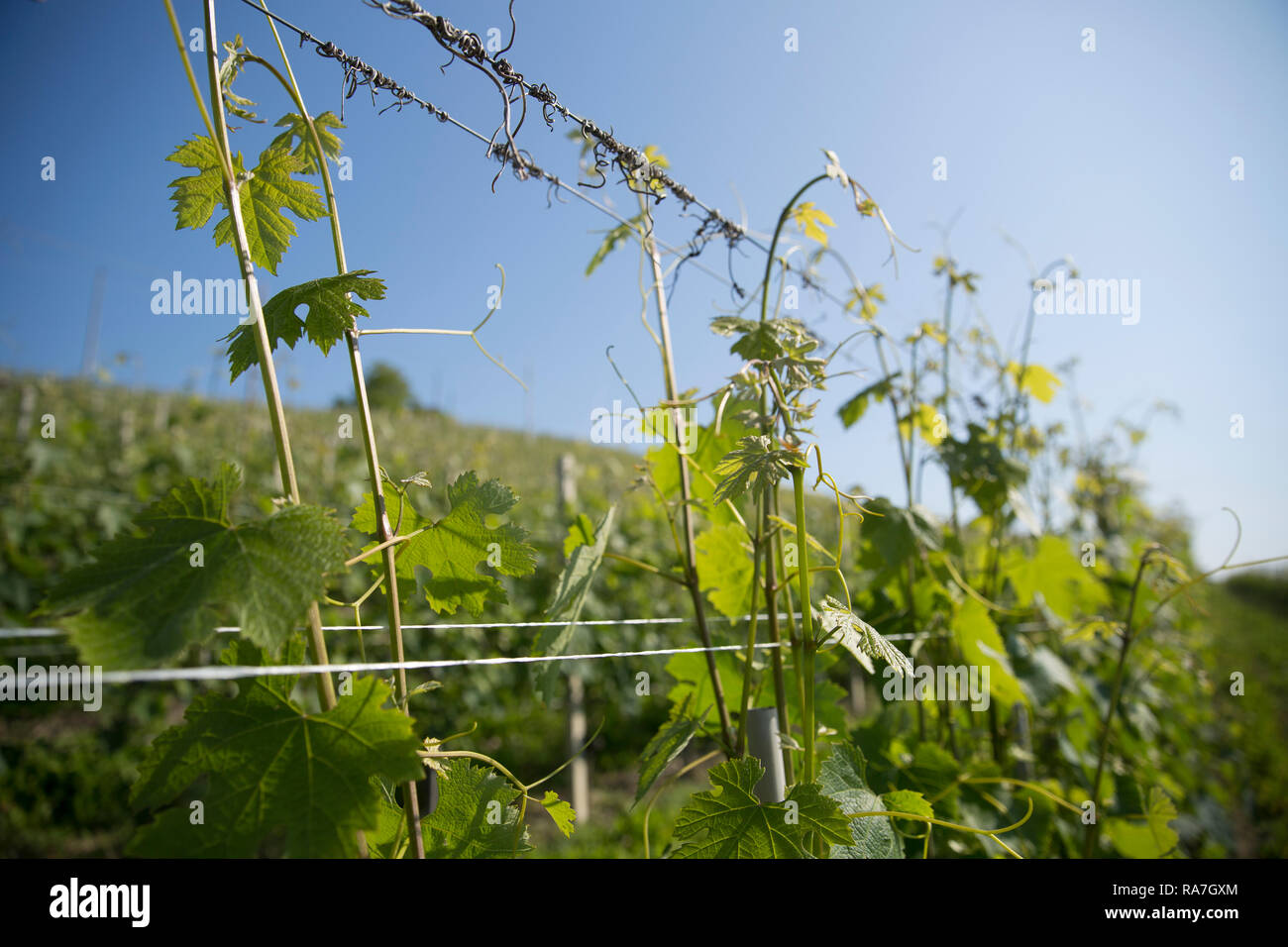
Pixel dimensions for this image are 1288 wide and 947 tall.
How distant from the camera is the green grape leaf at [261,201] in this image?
1.03 m

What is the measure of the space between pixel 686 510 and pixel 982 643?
4.16ft

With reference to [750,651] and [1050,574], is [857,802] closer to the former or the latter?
[750,651]

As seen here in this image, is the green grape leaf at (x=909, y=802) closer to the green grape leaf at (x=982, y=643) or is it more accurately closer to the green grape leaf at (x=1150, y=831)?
the green grape leaf at (x=982, y=643)

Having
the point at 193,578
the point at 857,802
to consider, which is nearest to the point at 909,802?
the point at 857,802

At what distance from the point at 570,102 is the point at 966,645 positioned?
70.4 inches

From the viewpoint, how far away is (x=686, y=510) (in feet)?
4.32

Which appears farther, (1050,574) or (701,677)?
(1050,574)

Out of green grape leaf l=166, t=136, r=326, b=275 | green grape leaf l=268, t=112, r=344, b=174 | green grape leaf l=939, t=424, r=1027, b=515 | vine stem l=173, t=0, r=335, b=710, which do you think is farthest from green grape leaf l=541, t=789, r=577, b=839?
green grape leaf l=939, t=424, r=1027, b=515

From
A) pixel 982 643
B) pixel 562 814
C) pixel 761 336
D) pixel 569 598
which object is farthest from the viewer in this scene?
pixel 982 643

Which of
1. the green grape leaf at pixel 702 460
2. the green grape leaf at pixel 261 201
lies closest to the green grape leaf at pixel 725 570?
the green grape leaf at pixel 702 460

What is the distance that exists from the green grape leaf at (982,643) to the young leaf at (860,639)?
1.17 m

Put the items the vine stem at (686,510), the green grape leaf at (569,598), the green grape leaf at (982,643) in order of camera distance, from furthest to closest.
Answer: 1. the green grape leaf at (982,643)
2. the vine stem at (686,510)
3. the green grape leaf at (569,598)

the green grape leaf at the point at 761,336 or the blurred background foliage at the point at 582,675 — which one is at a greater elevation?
the green grape leaf at the point at 761,336
